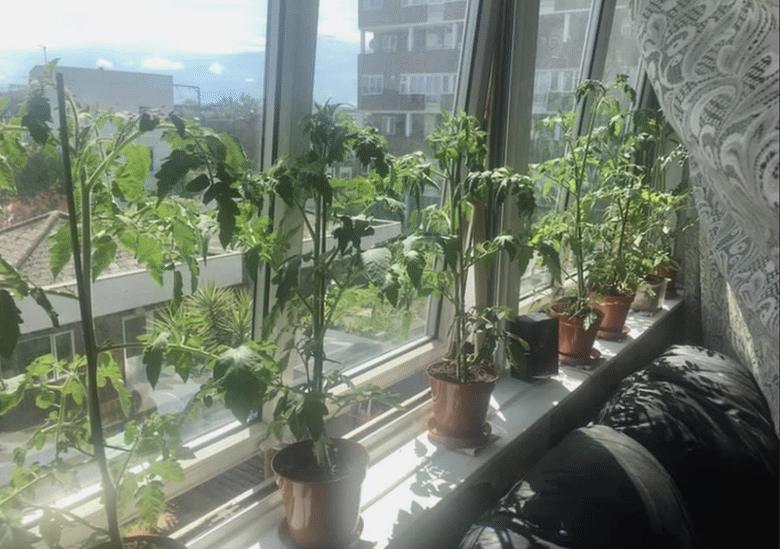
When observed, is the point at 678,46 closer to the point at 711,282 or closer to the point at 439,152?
→ the point at 439,152

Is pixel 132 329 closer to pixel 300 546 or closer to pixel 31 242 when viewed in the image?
pixel 31 242

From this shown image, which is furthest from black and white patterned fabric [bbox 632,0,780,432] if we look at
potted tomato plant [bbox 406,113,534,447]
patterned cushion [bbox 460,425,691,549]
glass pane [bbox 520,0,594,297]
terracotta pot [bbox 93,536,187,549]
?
glass pane [bbox 520,0,594,297]

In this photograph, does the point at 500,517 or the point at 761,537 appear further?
the point at 761,537

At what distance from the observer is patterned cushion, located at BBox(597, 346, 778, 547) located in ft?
5.18

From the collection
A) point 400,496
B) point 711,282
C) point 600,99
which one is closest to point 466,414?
point 400,496

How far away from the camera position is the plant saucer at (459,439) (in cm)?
178

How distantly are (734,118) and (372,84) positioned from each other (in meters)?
1.14

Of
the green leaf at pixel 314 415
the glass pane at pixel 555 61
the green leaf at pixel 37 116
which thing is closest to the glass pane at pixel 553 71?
the glass pane at pixel 555 61

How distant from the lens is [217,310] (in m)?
1.47

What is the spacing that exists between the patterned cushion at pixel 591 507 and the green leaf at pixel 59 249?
2.97 feet

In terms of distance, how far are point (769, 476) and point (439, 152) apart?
121 centimetres

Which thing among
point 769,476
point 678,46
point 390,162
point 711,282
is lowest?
point 769,476

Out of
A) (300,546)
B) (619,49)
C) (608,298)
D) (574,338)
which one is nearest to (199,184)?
(300,546)

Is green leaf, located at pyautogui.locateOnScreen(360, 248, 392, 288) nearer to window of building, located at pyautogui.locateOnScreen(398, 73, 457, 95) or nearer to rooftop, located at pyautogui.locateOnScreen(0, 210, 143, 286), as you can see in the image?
rooftop, located at pyautogui.locateOnScreen(0, 210, 143, 286)
